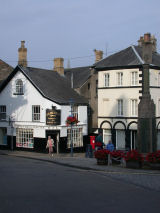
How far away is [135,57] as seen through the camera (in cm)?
3522

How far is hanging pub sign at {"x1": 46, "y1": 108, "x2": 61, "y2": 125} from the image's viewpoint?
109ft

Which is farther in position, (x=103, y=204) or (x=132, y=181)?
(x=132, y=181)

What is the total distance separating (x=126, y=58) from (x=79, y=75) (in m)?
7.79

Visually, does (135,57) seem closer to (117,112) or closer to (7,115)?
(117,112)

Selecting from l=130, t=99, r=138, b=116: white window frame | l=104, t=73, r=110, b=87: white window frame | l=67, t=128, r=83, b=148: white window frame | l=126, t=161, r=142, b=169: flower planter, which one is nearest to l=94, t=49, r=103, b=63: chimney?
l=104, t=73, r=110, b=87: white window frame

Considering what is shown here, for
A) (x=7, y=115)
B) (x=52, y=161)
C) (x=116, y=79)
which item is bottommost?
(x=52, y=161)

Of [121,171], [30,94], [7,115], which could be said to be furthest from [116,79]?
[121,171]

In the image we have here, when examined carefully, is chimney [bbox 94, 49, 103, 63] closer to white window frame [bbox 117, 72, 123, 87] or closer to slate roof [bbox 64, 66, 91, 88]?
slate roof [bbox 64, 66, 91, 88]

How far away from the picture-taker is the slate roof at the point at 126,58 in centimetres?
3494

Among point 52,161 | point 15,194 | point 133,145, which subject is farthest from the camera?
point 133,145

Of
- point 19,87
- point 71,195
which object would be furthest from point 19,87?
point 71,195

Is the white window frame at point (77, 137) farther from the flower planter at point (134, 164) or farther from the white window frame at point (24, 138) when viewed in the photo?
the flower planter at point (134, 164)

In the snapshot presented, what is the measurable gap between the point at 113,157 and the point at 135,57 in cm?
1678

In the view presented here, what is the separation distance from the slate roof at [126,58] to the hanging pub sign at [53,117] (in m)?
6.93
